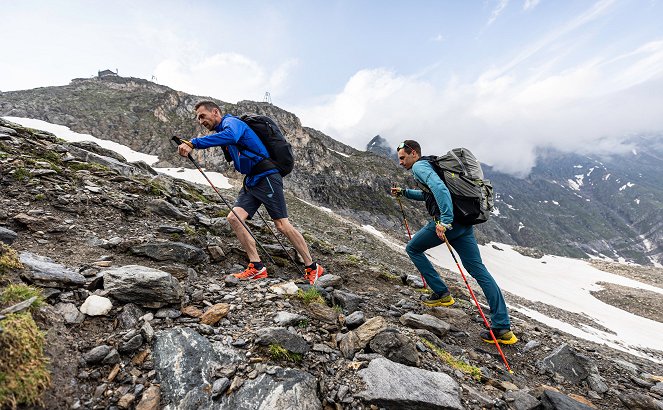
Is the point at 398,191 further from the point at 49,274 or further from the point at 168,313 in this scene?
the point at 49,274

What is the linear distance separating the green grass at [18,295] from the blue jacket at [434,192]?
5.71 m

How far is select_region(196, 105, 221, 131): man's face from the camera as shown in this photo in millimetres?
6426

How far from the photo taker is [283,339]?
3.80 metres

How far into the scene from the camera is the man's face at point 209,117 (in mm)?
6426

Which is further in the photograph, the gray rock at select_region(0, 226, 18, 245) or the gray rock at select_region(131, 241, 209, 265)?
the gray rock at select_region(131, 241, 209, 265)

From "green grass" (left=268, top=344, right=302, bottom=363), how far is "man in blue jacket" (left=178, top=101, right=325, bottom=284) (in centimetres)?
283

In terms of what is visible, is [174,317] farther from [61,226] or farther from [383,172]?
[383,172]

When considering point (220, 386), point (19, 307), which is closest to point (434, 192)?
point (220, 386)

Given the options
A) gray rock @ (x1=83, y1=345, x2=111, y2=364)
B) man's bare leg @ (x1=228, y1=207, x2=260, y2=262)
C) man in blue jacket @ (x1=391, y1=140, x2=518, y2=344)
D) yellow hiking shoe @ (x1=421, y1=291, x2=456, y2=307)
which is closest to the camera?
gray rock @ (x1=83, y1=345, x2=111, y2=364)

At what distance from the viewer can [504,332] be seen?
604 centimetres

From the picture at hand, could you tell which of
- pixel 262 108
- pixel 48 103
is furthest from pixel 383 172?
pixel 48 103

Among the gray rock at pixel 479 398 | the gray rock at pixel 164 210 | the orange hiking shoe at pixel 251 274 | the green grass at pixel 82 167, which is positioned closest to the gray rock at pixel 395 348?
the gray rock at pixel 479 398

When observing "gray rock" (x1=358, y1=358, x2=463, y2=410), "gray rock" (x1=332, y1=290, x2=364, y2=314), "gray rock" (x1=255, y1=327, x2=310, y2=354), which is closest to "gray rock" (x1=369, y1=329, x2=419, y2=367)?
"gray rock" (x1=358, y1=358, x2=463, y2=410)

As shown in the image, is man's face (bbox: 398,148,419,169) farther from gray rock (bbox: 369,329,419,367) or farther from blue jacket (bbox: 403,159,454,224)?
gray rock (bbox: 369,329,419,367)
